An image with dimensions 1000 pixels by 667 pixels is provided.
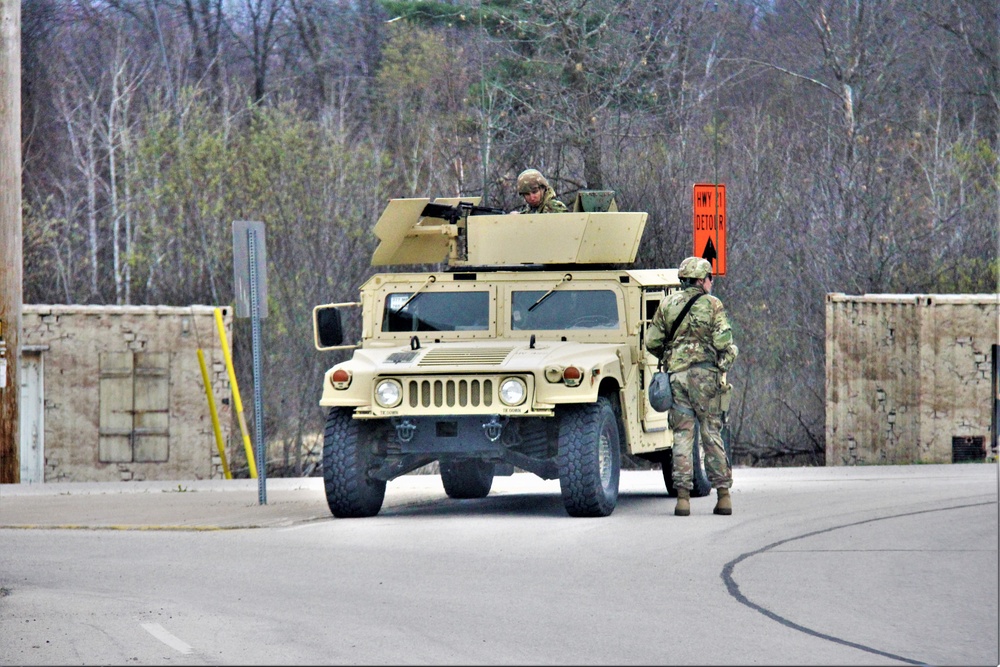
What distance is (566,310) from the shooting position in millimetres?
13812

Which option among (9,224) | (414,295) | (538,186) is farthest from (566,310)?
(9,224)

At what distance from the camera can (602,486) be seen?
41.6 ft

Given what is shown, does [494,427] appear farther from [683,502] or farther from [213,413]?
[213,413]

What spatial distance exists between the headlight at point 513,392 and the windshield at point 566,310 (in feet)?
4.96

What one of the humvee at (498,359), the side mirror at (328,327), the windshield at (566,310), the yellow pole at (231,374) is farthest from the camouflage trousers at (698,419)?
the yellow pole at (231,374)

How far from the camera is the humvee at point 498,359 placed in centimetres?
1241

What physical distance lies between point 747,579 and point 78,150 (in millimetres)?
38304

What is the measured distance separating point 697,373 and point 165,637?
586 centimetres

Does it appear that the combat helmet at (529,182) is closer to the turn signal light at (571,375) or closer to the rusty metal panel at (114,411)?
the turn signal light at (571,375)

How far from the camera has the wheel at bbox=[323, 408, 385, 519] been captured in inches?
501

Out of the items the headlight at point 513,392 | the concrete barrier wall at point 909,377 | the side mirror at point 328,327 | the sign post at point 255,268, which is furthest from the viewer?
the concrete barrier wall at point 909,377

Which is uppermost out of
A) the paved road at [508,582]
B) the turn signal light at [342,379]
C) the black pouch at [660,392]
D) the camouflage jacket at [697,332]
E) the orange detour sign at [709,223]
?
the orange detour sign at [709,223]

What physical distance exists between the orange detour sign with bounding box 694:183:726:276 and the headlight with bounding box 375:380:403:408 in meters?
5.51

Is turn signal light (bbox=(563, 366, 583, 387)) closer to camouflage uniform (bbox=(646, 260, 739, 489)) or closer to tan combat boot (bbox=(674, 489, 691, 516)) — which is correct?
camouflage uniform (bbox=(646, 260, 739, 489))
